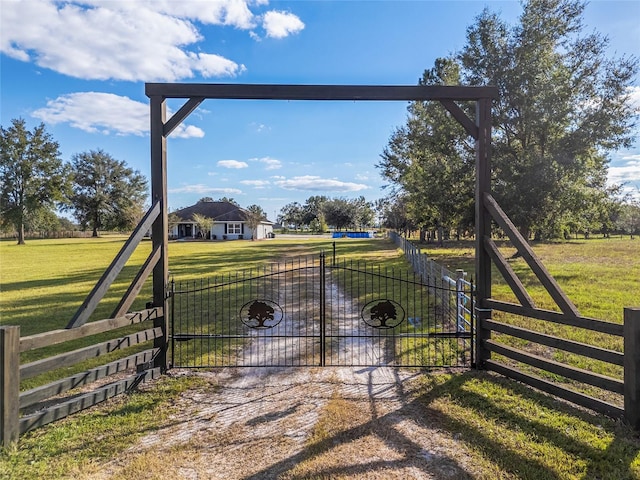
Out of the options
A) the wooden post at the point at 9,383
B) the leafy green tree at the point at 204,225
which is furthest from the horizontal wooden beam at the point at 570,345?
the leafy green tree at the point at 204,225

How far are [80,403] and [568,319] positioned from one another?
5.50m

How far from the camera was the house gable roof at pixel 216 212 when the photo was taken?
169 feet

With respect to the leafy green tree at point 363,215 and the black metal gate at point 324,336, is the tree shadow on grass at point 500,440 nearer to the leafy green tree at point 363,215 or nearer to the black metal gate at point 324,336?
the black metal gate at point 324,336

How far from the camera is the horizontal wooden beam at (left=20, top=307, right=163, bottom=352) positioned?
3621mm

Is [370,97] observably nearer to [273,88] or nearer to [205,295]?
[273,88]

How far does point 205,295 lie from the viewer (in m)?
11.9

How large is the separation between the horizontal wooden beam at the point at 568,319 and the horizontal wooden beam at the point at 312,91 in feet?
9.82

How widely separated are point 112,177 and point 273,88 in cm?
6167

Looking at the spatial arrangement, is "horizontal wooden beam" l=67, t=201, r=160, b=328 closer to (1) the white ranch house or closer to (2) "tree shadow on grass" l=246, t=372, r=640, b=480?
(2) "tree shadow on grass" l=246, t=372, r=640, b=480

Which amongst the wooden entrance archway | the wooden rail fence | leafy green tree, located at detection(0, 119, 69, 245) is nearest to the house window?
leafy green tree, located at detection(0, 119, 69, 245)

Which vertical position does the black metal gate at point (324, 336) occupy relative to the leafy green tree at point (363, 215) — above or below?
below

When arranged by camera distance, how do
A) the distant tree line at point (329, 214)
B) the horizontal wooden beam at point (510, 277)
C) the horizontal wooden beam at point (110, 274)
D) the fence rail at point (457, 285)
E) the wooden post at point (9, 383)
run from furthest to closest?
the distant tree line at point (329, 214) → the fence rail at point (457, 285) → the horizontal wooden beam at point (510, 277) → the horizontal wooden beam at point (110, 274) → the wooden post at point (9, 383)

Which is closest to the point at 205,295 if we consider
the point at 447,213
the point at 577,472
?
the point at 577,472

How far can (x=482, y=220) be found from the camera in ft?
18.0
